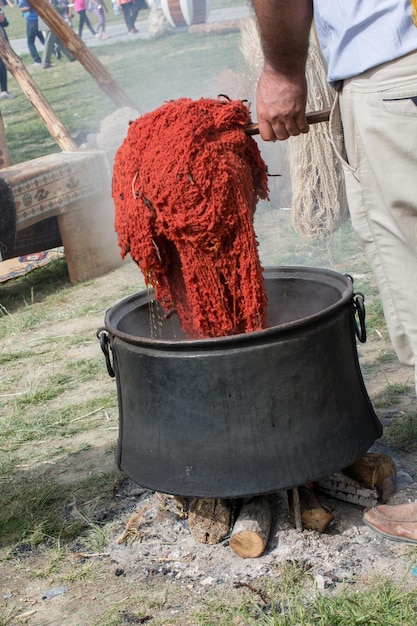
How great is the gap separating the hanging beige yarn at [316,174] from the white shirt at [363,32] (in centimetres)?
385

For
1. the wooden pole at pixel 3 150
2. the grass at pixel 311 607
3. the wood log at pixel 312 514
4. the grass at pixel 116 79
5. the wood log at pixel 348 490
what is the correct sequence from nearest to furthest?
1. the grass at pixel 311 607
2. the wood log at pixel 312 514
3. the wood log at pixel 348 490
4. the wooden pole at pixel 3 150
5. the grass at pixel 116 79

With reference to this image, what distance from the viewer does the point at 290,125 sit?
8.62 ft

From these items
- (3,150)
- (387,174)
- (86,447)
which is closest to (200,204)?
(387,174)

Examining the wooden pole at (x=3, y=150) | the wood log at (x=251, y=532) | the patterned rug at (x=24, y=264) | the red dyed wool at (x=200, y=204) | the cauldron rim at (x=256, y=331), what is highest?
the red dyed wool at (x=200, y=204)

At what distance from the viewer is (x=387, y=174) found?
2383 millimetres

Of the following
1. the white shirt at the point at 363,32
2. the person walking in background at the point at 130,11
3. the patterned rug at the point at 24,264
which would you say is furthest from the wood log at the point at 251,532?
the person walking in background at the point at 130,11

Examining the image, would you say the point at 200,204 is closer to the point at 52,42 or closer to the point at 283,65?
the point at 283,65

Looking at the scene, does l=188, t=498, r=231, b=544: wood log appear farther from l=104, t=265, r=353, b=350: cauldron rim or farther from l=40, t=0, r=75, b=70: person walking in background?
l=40, t=0, r=75, b=70: person walking in background

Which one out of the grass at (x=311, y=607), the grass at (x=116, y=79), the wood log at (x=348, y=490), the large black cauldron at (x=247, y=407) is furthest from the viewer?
the grass at (x=116, y=79)

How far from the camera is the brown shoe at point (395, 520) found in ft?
9.14

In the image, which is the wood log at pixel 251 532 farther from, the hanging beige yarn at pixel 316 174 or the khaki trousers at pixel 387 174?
the hanging beige yarn at pixel 316 174

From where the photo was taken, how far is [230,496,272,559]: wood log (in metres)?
2.78

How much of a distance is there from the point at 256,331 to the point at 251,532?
0.78 meters

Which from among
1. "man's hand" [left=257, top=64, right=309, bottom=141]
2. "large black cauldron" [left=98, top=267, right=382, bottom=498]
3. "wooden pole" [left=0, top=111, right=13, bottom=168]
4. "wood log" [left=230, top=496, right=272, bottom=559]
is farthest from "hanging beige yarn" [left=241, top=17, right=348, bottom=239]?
"wood log" [left=230, top=496, right=272, bottom=559]
